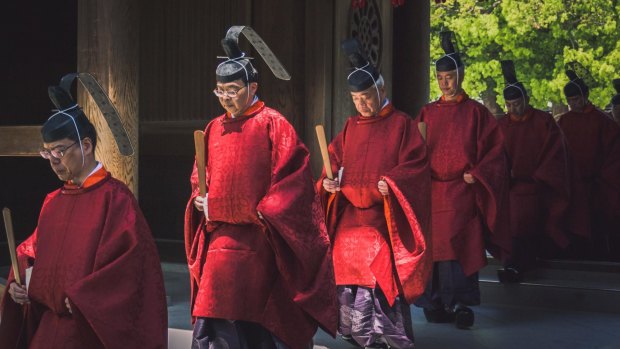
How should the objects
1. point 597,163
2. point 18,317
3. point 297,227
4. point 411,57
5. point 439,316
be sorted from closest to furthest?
point 18,317, point 297,227, point 439,316, point 411,57, point 597,163

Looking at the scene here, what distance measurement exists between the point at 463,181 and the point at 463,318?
1.02 m

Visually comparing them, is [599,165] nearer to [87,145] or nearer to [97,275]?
[87,145]

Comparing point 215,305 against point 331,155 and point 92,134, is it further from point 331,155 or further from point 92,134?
point 331,155

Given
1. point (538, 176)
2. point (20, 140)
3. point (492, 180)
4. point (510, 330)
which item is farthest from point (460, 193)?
point (20, 140)

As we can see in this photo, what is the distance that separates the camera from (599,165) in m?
10.5

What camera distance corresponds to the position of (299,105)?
8.80m

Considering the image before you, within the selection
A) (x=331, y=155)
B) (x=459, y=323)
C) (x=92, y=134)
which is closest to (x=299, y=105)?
(x=331, y=155)

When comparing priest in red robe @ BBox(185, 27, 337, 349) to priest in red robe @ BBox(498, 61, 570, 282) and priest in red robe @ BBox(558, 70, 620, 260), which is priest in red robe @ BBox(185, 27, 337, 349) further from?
priest in red robe @ BBox(558, 70, 620, 260)

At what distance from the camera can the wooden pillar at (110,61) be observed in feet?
22.7

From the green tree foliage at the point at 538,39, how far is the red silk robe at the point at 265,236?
15.3 metres

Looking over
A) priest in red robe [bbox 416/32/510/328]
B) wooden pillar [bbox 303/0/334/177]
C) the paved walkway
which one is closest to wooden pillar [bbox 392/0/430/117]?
wooden pillar [bbox 303/0/334/177]

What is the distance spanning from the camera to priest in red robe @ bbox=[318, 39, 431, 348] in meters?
6.84

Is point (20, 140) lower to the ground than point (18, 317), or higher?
higher

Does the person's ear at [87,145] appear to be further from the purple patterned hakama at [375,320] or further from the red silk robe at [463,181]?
the red silk robe at [463,181]
